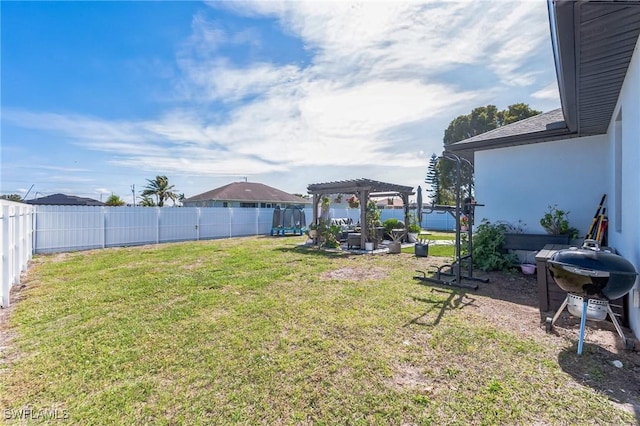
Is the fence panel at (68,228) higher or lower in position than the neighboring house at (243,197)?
lower

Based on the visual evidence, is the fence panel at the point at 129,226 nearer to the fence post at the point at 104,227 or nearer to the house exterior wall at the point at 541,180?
the fence post at the point at 104,227

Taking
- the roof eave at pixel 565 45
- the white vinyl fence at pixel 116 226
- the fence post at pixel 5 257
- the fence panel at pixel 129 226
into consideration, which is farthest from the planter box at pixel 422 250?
the fence panel at pixel 129 226

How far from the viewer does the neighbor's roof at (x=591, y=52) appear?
2434 mm

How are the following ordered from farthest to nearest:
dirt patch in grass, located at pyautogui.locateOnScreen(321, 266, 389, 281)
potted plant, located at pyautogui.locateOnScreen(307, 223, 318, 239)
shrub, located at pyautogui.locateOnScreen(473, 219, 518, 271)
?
potted plant, located at pyautogui.locateOnScreen(307, 223, 318, 239), shrub, located at pyautogui.locateOnScreen(473, 219, 518, 271), dirt patch in grass, located at pyautogui.locateOnScreen(321, 266, 389, 281)

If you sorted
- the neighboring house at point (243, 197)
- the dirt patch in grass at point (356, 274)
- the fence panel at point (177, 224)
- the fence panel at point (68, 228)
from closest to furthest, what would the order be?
the dirt patch in grass at point (356, 274)
the fence panel at point (68, 228)
the fence panel at point (177, 224)
the neighboring house at point (243, 197)

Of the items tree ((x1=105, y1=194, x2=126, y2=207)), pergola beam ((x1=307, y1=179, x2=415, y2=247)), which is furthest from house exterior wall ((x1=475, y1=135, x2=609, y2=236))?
tree ((x1=105, y1=194, x2=126, y2=207))

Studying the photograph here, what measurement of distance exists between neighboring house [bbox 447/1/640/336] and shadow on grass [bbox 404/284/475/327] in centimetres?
189

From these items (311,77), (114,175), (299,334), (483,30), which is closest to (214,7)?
(311,77)

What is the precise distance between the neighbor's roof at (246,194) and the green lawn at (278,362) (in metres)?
18.7

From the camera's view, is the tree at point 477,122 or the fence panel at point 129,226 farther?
the tree at point 477,122

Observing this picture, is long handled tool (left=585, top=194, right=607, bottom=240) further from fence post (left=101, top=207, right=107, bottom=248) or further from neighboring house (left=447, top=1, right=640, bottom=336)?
fence post (left=101, top=207, right=107, bottom=248)

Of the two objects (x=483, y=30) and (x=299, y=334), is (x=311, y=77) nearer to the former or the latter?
(x=483, y=30)

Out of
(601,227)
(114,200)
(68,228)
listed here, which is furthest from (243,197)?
(601,227)

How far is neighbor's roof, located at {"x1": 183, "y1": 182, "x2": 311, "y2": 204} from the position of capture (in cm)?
2358
